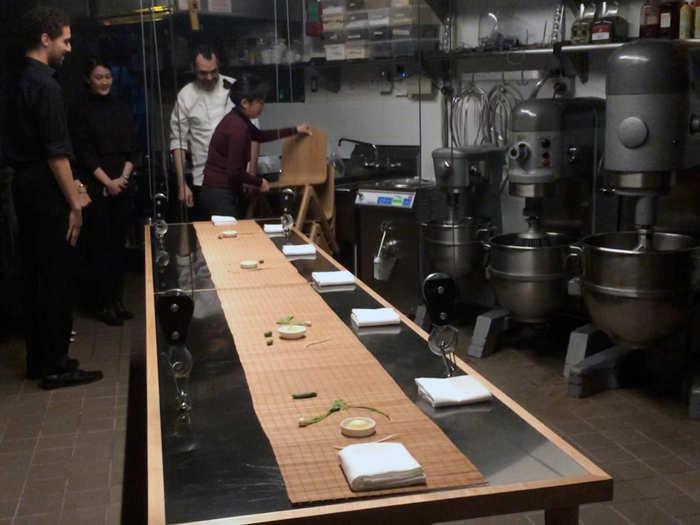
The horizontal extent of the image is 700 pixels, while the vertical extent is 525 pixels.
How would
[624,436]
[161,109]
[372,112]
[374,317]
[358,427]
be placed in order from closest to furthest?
1. [358,427]
2. [374,317]
3. [624,436]
4. [161,109]
5. [372,112]

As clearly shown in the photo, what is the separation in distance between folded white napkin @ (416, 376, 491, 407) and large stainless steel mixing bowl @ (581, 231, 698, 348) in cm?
191

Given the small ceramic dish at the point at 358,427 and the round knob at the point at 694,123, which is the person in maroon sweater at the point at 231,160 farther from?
the small ceramic dish at the point at 358,427

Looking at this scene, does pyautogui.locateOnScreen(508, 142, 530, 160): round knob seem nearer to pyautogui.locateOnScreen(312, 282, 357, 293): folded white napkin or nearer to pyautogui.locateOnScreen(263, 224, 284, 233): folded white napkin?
pyautogui.locateOnScreen(263, 224, 284, 233): folded white napkin

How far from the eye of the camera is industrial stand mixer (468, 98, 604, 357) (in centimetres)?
448

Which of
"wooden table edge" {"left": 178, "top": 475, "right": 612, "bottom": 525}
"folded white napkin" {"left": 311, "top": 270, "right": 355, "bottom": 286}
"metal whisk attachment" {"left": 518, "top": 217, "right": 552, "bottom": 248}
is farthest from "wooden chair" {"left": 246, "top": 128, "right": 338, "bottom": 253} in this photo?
"wooden table edge" {"left": 178, "top": 475, "right": 612, "bottom": 525}

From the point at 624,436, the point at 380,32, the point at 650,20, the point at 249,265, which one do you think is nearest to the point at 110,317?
the point at 249,265

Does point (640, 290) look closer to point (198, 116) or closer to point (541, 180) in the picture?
point (541, 180)

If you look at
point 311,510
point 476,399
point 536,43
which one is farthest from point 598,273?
point 311,510

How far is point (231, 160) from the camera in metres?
5.17

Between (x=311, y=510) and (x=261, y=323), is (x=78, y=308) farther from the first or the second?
(x=311, y=510)

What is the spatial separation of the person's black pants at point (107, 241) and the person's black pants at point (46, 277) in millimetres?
1138

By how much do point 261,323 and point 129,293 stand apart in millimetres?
3949

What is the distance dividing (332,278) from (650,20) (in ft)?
7.15

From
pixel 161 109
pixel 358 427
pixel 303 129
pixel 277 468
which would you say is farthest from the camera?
pixel 303 129
